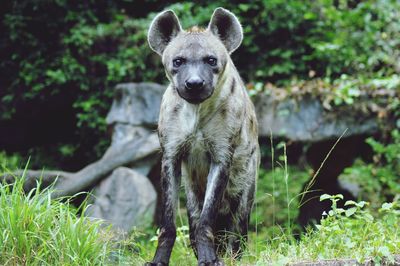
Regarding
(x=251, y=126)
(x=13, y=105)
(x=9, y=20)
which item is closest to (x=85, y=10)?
(x=9, y=20)

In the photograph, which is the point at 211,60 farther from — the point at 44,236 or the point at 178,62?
the point at 44,236

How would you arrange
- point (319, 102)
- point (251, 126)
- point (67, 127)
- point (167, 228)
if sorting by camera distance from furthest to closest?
point (67, 127)
point (319, 102)
point (251, 126)
point (167, 228)

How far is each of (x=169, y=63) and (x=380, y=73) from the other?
4961 millimetres

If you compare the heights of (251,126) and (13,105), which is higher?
(251,126)

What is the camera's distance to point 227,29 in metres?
4.71

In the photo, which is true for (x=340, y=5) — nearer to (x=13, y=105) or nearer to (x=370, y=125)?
(x=370, y=125)

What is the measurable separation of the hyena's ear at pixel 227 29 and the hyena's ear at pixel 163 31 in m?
0.25

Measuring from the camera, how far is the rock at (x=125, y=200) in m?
7.83

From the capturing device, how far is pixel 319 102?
865 cm

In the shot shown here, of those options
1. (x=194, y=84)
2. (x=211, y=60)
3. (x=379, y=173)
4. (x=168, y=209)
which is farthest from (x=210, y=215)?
(x=379, y=173)

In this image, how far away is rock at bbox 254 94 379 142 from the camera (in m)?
8.62

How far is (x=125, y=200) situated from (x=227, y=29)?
3.71 meters

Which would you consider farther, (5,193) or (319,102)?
(319,102)

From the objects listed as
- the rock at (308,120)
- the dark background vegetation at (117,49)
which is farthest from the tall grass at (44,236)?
the dark background vegetation at (117,49)
